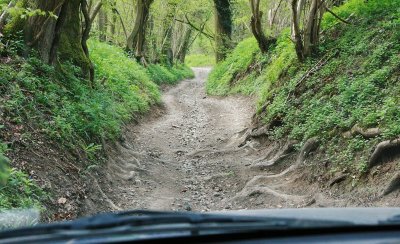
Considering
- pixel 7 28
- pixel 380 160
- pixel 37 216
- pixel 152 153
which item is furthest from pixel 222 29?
pixel 37 216

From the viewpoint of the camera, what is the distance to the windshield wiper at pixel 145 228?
1.76m

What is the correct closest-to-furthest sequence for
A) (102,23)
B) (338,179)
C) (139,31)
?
(338,179) < (139,31) < (102,23)

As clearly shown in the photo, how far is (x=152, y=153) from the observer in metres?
11.3

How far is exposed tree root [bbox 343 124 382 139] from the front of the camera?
7.29 metres

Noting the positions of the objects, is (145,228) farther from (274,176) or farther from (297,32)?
(297,32)

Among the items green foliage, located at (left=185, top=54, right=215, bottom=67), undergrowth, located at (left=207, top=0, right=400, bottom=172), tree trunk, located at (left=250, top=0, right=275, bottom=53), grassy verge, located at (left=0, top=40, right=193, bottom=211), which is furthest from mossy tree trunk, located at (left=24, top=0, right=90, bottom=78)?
green foliage, located at (left=185, top=54, right=215, bottom=67)

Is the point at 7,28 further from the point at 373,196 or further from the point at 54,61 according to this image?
the point at 373,196

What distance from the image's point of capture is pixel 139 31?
76.0 feet

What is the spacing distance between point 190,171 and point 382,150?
4.49 meters

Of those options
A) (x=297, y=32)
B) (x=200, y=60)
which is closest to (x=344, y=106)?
(x=297, y=32)

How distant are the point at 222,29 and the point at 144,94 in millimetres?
11099

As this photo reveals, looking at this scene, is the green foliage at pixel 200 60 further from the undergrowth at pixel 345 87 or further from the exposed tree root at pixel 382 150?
the exposed tree root at pixel 382 150

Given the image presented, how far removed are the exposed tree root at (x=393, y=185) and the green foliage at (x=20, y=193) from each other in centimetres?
462

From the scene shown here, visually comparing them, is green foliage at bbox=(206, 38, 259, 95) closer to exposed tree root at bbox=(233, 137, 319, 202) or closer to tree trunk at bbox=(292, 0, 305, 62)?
tree trunk at bbox=(292, 0, 305, 62)
